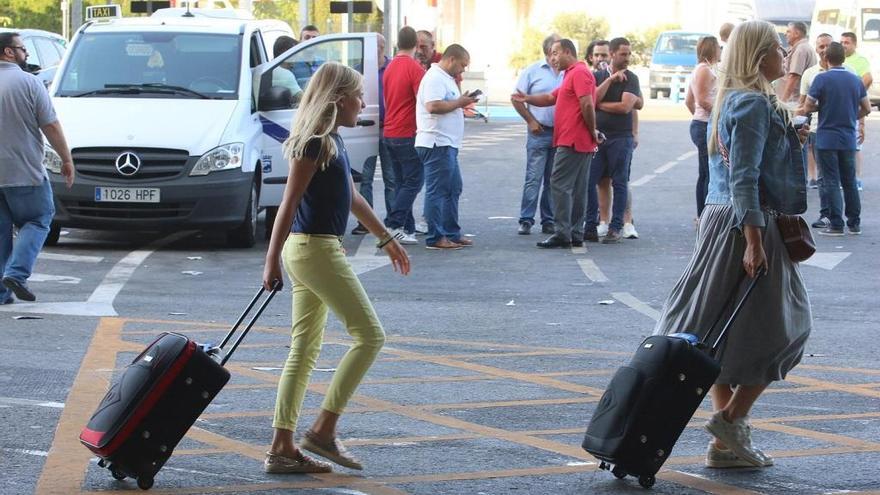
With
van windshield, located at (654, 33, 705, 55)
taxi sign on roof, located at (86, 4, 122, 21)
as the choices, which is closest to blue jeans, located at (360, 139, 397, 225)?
taxi sign on roof, located at (86, 4, 122, 21)

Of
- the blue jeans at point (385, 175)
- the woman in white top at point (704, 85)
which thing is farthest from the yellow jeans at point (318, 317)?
the blue jeans at point (385, 175)

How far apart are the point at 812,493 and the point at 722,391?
2.13 ft

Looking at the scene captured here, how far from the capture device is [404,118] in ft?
48.2

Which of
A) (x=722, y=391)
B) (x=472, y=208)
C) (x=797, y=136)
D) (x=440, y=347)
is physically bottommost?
(x=472, y=208)

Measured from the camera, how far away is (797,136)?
6.30 m

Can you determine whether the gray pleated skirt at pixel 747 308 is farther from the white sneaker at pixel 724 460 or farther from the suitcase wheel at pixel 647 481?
the suitcase wheel at pixel 647 481

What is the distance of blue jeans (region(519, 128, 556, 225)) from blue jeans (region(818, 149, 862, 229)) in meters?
2.65

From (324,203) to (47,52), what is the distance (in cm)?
2014

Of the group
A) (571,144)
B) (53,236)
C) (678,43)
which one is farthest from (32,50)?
(678,43)

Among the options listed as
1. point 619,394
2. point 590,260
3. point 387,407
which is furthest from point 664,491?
point 590,260

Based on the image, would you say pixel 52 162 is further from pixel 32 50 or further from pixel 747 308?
pixel 32 50

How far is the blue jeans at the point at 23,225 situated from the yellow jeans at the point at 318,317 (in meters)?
5.07

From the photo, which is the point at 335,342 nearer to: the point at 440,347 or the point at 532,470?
the point at 440,347

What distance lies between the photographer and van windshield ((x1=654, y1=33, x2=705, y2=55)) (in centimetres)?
4934
